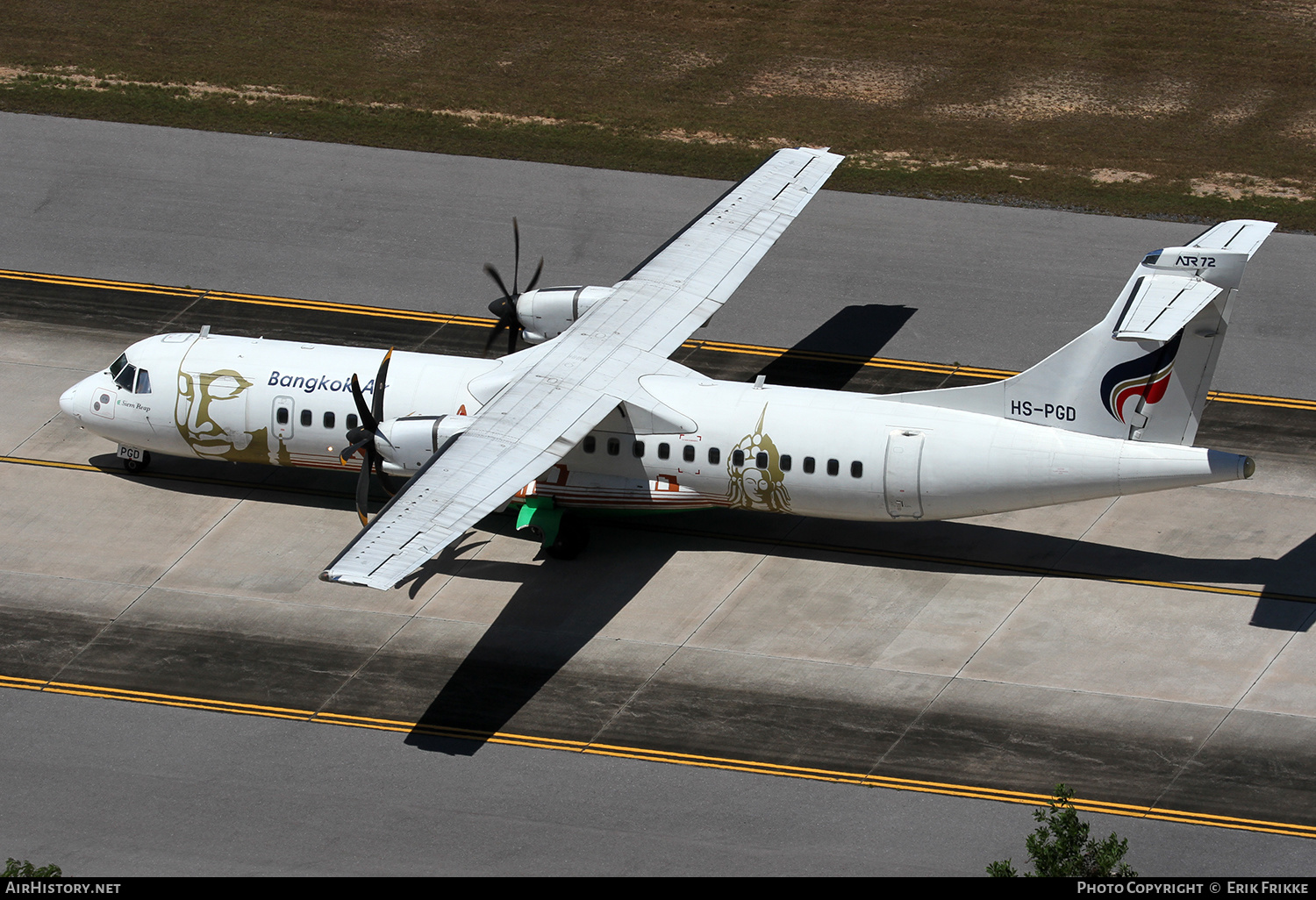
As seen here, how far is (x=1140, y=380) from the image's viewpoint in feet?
104

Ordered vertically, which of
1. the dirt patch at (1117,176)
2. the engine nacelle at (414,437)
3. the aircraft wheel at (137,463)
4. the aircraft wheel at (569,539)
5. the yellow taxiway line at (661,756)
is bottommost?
the yellow taxiway line at (661,756)

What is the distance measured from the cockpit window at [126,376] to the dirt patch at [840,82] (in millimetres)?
29501

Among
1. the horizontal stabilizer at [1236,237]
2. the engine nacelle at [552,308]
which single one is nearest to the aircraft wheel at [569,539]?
the engine nacelle at [552,308]

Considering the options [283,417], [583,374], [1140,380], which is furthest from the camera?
Answer: [283,417]

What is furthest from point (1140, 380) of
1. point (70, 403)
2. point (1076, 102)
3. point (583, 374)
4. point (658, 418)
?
point (1076, 102)

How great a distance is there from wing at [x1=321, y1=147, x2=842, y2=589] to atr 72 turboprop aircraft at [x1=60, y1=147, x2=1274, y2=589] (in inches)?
2.3

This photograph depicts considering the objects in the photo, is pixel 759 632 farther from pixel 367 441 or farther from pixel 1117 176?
pixel 1117 176

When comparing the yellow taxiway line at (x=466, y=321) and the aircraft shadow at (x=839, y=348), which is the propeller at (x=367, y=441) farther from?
the aircraft shadow at (x=839, y=348)

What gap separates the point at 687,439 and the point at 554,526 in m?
3.66

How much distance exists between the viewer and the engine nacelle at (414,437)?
1292 inches

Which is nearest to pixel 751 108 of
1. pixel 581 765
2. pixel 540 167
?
pixel 540 167

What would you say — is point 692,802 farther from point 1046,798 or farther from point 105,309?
point 105,309

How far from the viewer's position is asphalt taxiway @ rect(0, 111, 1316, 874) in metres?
30.0
